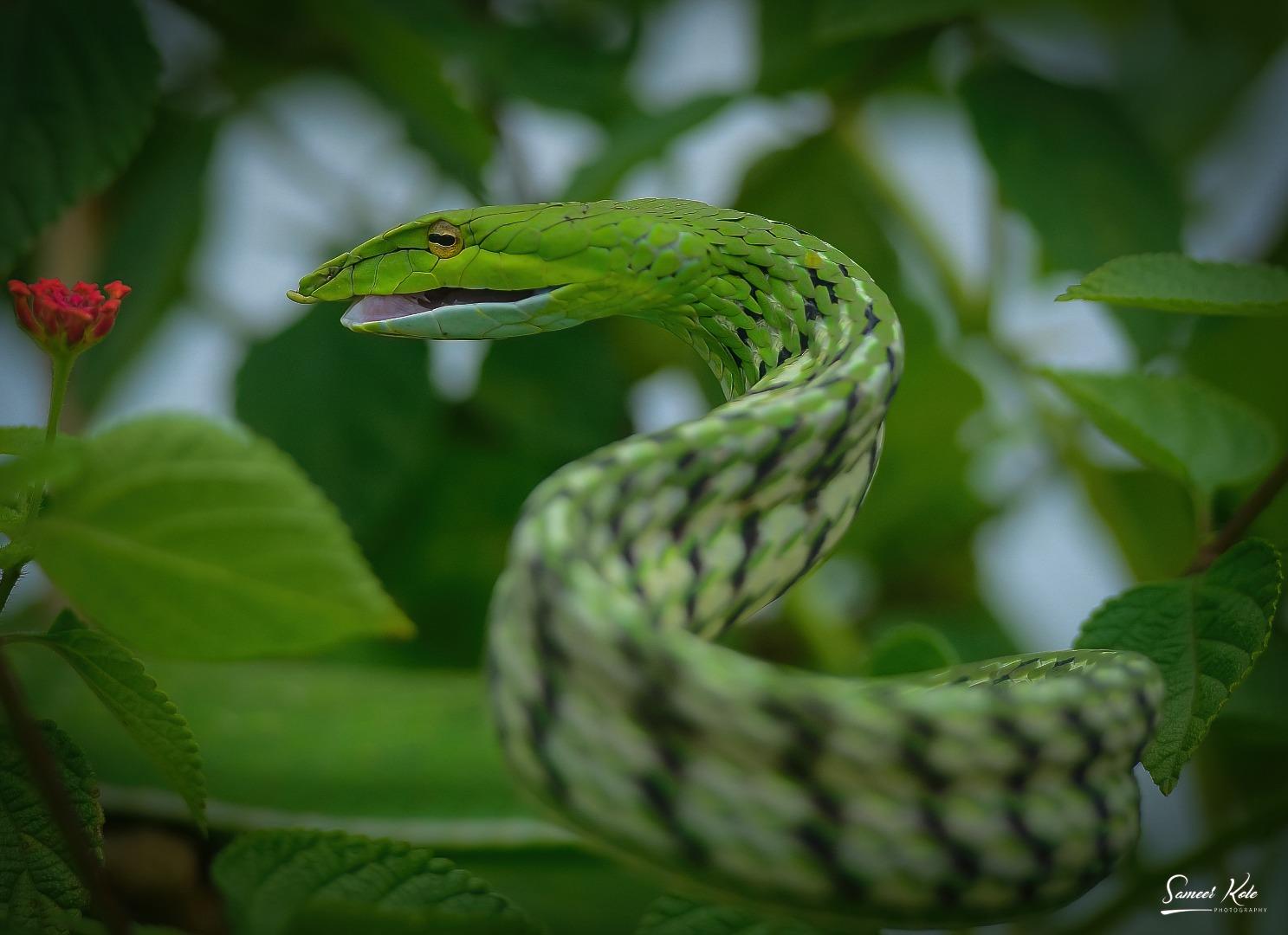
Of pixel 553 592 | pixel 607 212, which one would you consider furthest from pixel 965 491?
pixel 553 592

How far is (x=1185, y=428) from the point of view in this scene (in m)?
0.75

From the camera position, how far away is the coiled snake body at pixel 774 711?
0.42 m

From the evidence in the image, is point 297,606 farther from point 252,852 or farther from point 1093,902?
point 1093,902

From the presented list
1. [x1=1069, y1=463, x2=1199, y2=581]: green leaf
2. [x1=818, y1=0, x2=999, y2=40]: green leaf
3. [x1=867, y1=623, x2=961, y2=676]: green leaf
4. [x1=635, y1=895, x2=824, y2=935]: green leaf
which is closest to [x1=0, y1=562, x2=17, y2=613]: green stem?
[x1=635, y1=895, x2=824, y2=935]: green leaf

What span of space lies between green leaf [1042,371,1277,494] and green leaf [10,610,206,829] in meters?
0.58

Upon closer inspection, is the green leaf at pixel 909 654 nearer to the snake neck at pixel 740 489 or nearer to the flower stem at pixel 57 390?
the snake neck at pixel 740 489

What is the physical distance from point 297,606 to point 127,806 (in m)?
0.41

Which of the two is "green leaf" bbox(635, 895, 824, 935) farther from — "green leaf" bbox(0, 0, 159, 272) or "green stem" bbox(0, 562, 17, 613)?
"green leaf" bbox(0, 0, 159, 272)

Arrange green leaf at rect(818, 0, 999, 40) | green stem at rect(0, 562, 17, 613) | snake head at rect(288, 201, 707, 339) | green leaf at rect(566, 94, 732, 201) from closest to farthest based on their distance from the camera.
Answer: green stem at rect(0, 562, 17, 613)
snake head at rect(288, 201, 707, 339)
green leaf at rect(818, 0, 999, 40)
green leaf at rect(566, 94, 732, 201)

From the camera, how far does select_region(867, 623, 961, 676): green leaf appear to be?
722 mm

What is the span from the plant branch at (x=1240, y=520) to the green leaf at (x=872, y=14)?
52cm

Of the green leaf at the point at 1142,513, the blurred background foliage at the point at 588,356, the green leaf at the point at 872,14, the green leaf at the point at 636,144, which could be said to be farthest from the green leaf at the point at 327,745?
the green leaf at the point at 1142,513

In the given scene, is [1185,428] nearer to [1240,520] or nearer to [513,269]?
[1240,520]

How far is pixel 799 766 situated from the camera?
1.39 ft
